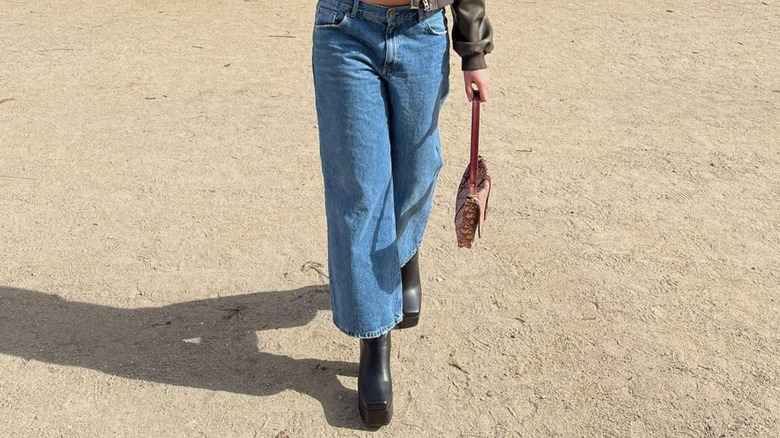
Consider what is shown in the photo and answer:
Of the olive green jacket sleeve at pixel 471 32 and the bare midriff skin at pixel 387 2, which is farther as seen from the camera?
the olive green jacket sleeve at pixel 471 32

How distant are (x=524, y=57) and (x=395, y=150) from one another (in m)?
3.50

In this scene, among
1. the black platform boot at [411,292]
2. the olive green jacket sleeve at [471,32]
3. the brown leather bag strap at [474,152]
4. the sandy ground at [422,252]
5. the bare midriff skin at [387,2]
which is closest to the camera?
the bare midriff skin at [387,2]

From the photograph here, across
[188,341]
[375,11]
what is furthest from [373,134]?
[188,341]

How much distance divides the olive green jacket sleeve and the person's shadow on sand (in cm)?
113

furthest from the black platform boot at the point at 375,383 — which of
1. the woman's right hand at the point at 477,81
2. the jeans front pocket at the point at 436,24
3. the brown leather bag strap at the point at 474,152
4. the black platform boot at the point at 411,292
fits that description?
the jeans front pocket at the point at 436,24

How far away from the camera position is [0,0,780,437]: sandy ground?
3.19 metres

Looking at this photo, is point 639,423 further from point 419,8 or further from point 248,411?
point 419,8

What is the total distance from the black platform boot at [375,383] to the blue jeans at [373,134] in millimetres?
96

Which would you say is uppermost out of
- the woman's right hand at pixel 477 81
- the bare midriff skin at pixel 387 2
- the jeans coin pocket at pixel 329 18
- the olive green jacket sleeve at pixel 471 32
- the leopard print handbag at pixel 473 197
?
the bare midriff skin at pixel 387 2

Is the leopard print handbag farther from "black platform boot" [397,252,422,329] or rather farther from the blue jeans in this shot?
"black platform boot" [397,252,422,329]

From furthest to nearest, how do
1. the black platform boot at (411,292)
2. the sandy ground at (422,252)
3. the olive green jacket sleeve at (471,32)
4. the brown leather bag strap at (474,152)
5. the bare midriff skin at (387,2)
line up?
the black platform boot at (411,292) → the sandy ground at (422,252) → the brown leather bag strap at (474,152) → the olive green jacket sleeve at (471,32) → the bare midriff skin at (387,2)

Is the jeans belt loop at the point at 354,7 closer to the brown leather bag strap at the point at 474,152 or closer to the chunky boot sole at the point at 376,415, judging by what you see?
the brown leather bag strap at the point at 474,152

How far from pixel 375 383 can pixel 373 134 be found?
788 millimetres

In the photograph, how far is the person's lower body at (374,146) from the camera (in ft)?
8.93
